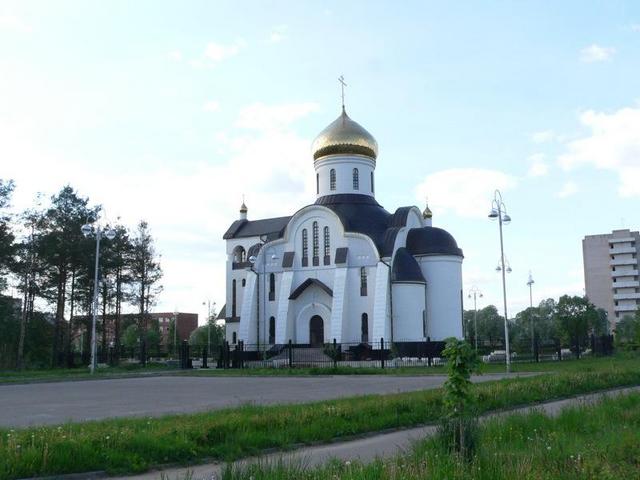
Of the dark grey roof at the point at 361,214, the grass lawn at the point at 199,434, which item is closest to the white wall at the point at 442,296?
the dark grey roof at the point at 361,214

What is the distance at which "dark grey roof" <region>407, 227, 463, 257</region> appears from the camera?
44219 millimetres

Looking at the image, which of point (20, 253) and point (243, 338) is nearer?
point (20, 253)

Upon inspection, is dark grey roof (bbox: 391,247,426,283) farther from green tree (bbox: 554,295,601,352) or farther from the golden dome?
green tree (bbox: 554,295,601,352)

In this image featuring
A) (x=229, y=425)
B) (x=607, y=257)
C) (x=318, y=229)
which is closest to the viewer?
(x=229, y=425)

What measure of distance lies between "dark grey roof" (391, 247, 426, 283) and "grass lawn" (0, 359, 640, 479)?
28.7 meters

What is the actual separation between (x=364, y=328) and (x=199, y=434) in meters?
34.0

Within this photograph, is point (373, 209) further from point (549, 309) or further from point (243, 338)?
point (549, 309)

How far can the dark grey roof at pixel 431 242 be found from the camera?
145 feet

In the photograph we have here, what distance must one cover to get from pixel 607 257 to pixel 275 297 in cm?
6524

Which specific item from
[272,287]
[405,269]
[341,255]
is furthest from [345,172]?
[272,287]

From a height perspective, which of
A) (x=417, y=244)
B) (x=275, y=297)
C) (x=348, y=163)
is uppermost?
(x=348, y=163)

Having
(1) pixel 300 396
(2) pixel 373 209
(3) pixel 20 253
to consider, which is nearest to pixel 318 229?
(2) pixel 373 209

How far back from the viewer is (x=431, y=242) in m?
44.5

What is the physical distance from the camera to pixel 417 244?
44.9 m
